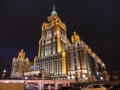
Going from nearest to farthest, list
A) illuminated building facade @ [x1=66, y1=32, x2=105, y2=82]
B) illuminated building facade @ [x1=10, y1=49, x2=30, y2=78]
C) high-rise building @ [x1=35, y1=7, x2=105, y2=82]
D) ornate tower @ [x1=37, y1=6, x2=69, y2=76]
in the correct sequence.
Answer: illuminated building facade @ [x1=66, y1=32, x2=105, y2=82]
high-rise building @ [x1=35, y1=7, x2=105, y2=82]
ornate tower @ [x1=37, y1=6, x2=69, y2=76]
illuminated building facade @ [x1=10, y1=49, x2=30, y2=78]

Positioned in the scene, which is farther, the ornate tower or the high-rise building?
the ornate tower

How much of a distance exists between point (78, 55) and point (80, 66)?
7.75m


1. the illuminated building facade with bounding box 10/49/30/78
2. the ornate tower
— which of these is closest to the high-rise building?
the ornate tower

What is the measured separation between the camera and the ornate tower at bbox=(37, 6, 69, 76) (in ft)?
304

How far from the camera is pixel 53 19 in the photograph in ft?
396

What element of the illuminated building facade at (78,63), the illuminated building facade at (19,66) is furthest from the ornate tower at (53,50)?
the illuminated building facade at (19,66)

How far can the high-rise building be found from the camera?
271ft

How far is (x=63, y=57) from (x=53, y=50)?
13.2m

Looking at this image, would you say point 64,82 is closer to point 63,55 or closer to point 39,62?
point 63,55

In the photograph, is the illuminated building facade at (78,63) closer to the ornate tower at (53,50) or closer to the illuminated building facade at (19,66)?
the ornate tower at (53,50)

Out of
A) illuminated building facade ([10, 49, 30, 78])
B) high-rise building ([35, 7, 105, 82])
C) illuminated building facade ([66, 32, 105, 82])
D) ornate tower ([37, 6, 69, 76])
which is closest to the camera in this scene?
illuminated building facade ([66, 32, 105, 82])

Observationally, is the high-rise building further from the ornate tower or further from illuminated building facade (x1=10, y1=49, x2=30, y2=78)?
illuminated building facade (x1=10, y1=49, x2=30, y2=78)

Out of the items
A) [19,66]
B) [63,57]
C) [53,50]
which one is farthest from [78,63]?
[19,66]

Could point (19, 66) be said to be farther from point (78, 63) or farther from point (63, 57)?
point (78, 63)
